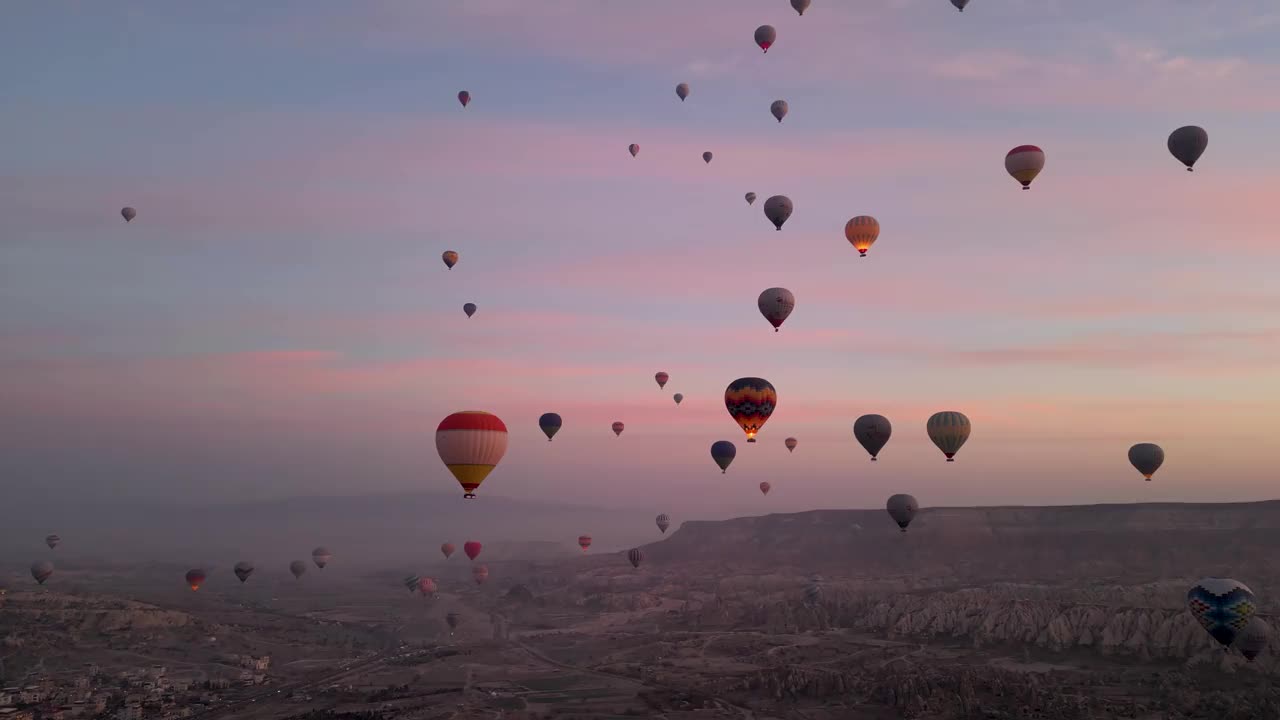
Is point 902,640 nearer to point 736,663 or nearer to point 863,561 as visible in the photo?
point 736,663

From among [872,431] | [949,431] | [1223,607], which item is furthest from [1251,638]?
[872,431]

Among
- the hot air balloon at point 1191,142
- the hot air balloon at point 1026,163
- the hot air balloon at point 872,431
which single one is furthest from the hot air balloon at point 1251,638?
the hot air balloon at point 1026,163

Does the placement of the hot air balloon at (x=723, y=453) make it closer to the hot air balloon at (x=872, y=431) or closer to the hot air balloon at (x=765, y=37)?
the hot air balloon at (x=872, y=431)

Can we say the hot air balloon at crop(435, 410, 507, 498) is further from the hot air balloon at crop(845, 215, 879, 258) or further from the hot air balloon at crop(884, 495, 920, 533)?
the hot air balloon at crop(884, 495, 920, 533)

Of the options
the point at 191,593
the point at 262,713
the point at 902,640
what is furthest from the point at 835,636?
the point at 191,593

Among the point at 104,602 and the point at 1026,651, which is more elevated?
the point at 104,602

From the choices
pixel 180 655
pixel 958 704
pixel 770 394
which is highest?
pixel 770 394
